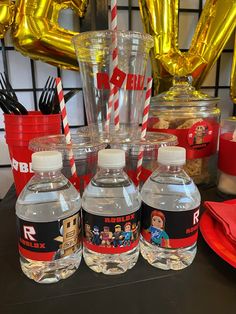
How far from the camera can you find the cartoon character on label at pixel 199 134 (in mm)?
715

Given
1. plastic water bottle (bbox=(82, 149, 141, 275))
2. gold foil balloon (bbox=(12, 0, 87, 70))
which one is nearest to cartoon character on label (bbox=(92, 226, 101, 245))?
plastic water bottle (bbox=(82, 149, 141, 275))

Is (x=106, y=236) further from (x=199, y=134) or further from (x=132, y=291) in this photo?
(x=199, y=134)

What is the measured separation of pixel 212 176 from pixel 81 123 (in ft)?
1.61

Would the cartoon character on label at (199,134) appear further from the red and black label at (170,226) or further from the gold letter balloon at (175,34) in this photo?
the red and black label at (170,226)

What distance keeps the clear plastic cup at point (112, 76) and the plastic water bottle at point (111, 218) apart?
11cm

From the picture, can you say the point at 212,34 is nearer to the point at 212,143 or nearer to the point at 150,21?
the point at 150,21

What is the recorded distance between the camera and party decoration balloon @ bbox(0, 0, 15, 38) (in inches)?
27.5

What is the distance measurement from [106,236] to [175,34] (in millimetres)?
677

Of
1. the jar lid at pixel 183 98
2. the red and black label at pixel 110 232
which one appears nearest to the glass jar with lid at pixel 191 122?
the jar lid at pixel 183 98

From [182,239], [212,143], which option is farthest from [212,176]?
[182,239]

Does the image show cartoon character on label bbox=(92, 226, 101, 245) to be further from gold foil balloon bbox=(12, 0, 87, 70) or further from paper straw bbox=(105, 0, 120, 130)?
gold foil balloon bbox=(12, 0, 87, 70)

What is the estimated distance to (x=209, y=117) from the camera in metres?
0.75

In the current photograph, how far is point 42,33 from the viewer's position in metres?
0.72

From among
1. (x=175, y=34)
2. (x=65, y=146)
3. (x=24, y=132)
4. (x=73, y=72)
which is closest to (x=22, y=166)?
(x=24, y=132)
